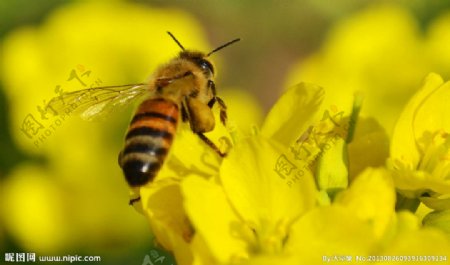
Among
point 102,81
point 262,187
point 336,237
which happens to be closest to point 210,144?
point 262,187

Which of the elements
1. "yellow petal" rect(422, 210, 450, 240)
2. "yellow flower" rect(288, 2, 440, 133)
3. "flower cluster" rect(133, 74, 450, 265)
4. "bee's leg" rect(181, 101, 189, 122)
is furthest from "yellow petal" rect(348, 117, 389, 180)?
"yellow flower" rect(288, 2, 440, 133)

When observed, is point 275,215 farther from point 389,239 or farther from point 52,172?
point 52,172

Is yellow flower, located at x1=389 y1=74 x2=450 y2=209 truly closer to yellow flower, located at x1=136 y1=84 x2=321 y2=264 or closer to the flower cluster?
the flower cluster

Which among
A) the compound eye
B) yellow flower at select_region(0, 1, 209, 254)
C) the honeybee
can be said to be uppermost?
the compound eye

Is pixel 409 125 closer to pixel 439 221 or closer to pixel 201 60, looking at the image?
pixel 439 221

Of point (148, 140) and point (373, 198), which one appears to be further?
point (148, 140)

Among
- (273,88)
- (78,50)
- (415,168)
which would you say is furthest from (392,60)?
(415,168)
